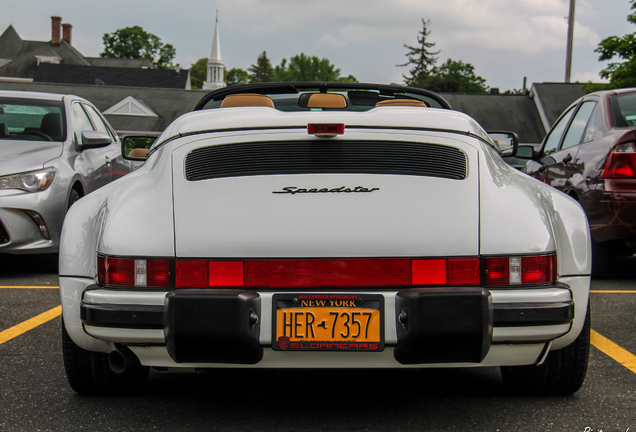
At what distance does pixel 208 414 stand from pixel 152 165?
1044mm

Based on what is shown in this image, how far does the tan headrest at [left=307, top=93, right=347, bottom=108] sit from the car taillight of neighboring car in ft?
10.6

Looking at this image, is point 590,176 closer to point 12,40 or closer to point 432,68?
point 432,68

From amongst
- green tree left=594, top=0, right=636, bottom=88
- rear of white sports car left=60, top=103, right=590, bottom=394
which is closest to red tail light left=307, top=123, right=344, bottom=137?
rear of white sports car left=60, top=103, right=590, bottom=394

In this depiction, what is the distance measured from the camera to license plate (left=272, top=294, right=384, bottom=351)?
9.42 feet

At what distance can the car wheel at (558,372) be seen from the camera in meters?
3.41

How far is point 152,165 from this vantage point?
3.42 meters

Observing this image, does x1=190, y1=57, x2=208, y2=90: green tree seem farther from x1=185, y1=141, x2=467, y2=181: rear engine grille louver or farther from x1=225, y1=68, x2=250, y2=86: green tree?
x1=185, y1=141, x2=467, y2=181: rear engine grille louver

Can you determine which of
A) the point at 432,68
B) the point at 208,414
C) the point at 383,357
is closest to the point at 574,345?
the point at 383,357

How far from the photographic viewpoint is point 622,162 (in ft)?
21.3

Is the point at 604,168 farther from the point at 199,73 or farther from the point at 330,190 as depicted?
the point at 199,73

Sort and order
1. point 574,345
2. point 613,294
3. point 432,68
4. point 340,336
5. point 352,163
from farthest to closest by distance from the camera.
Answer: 1. point 432,68
2. point 613,294
3. point 574,345
4. point 352,163
5. point 340,336

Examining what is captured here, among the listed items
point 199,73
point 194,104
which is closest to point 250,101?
point 194,104

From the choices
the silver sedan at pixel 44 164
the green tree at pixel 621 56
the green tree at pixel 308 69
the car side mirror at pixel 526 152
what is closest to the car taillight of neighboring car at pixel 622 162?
the car side mirror at pixel 526 152

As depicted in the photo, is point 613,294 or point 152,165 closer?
point 152,165
